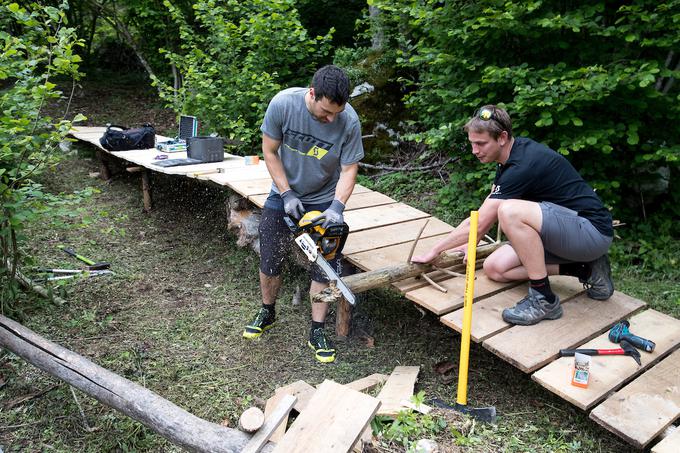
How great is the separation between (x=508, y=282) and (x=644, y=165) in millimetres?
2085

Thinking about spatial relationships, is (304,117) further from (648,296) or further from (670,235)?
(670,235)

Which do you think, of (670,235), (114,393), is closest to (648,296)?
(670,235)

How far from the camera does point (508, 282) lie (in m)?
3.20

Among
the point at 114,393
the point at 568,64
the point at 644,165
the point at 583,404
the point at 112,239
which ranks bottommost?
the point at 112,239

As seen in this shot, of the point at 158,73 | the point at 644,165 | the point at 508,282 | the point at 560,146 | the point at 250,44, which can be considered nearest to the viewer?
the point at 508,282

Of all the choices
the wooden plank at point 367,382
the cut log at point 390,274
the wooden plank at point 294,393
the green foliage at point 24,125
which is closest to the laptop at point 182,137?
the green foliage at point 24,125

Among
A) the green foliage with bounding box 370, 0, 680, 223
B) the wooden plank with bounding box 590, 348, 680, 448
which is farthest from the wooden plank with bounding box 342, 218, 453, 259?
the wooden plank with bounding box 590, 348, 680, 448

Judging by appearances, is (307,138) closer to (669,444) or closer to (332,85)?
(332,85)

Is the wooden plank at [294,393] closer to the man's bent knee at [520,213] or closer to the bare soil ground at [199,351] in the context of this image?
the bare soil ground at [199,351]

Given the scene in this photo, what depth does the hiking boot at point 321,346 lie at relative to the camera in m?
3.11

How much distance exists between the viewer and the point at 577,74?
12.0 ft

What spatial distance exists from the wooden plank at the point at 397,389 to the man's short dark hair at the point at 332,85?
1657 millimetres

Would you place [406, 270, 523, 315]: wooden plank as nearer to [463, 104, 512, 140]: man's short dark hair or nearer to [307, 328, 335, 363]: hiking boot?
[307, 328, 335, 363]: hiking boot

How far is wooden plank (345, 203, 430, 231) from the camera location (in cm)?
410
